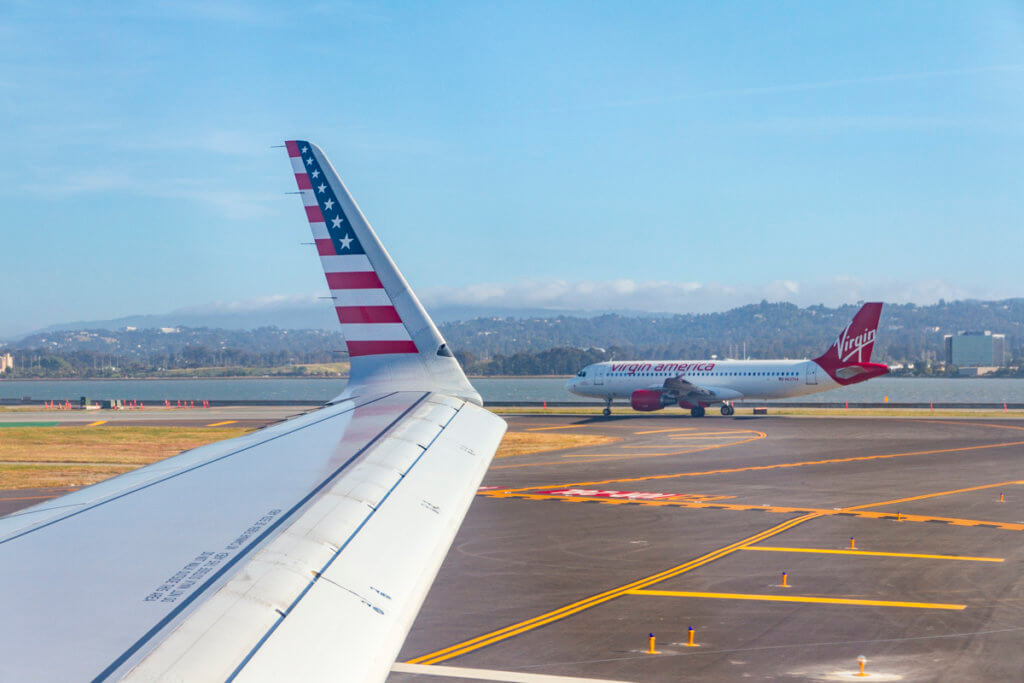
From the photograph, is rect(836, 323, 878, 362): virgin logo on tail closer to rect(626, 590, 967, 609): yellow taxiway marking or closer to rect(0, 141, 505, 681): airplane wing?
rect(626, 590, 967, 609): yellow taxiway marking

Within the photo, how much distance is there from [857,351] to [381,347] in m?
49.6

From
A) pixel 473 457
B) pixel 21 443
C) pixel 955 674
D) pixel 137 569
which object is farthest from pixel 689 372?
pixel 137 569

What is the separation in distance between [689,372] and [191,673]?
5919 cm

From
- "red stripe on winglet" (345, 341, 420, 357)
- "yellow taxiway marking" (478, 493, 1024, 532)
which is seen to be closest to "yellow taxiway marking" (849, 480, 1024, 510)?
"yellow taxiway marking" (478, 493, 1024, 532)

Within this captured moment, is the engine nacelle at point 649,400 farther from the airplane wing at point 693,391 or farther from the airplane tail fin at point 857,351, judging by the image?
the airplane tail fin at point 857,351

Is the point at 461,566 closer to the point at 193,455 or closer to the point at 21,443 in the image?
the point at 193,455

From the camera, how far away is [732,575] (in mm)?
15906

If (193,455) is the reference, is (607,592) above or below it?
below

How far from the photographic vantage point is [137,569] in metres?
3.83

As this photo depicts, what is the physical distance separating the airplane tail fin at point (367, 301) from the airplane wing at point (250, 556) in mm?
1586

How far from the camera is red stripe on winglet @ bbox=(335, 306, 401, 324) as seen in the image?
9.80 metres

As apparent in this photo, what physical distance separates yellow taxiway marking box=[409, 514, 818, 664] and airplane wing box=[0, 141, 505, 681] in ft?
14.9

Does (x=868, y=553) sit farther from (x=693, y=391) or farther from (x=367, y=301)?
(x=693, y=391)

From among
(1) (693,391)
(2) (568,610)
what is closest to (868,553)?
(2) (568,610)
